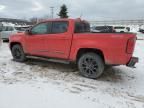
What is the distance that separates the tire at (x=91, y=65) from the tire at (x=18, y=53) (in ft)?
8.91

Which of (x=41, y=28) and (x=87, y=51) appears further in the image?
(x=41, y=28)

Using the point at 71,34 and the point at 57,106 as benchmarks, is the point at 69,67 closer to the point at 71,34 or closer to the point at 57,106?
the point at 71,34

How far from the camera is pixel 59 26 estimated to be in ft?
24.2

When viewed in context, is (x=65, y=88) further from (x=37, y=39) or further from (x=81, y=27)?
(x=37, y=39)

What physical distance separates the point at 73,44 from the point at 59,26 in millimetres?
930

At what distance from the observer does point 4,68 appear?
7352mm

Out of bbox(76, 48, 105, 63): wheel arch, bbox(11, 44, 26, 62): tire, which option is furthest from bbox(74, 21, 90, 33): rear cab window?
bbox(11, 44, 26, 62): tire

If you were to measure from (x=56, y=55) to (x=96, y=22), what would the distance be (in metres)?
62.1

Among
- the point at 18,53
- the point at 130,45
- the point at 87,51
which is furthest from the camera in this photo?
the point at 18,53

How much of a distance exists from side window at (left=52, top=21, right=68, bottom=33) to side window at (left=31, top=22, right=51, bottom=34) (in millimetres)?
233

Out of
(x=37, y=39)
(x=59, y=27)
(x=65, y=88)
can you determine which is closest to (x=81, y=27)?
(x=59, y=27)

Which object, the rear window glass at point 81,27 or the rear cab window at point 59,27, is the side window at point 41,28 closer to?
the rear cab window at point 59,27

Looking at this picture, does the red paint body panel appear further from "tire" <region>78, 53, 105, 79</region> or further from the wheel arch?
"tire" <region>78, 53, 105, 79</region>

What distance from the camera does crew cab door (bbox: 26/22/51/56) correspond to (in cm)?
769
